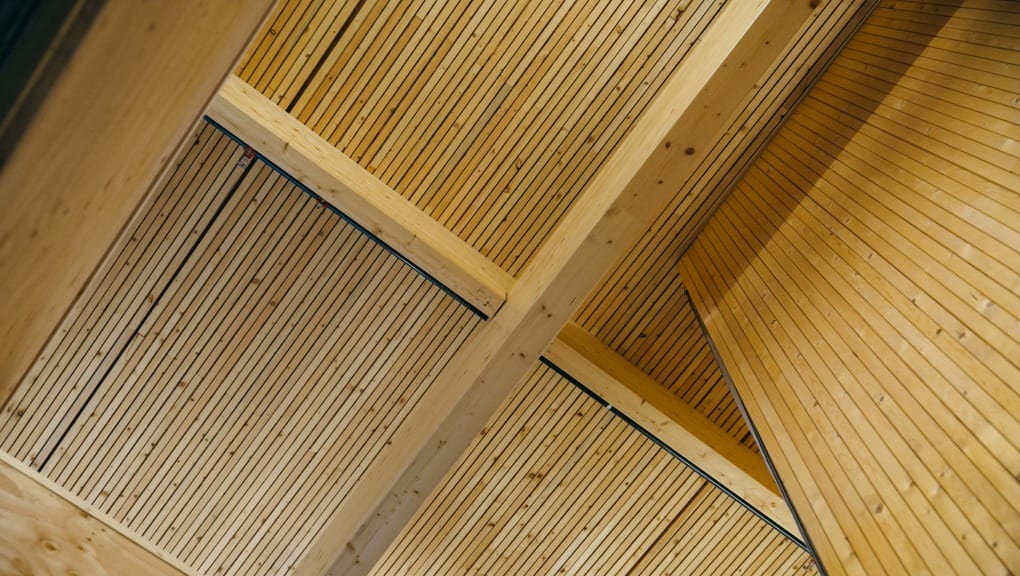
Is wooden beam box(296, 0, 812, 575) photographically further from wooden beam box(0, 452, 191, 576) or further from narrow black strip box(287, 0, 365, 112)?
wooden beam box(0, 452, 191, 576)

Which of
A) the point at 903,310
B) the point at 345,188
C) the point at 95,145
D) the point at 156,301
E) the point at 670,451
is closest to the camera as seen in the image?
the point at 95,145

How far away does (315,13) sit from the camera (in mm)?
4551

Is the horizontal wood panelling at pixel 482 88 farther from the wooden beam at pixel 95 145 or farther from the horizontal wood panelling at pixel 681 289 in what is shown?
the wooden beam at pixel 95 145

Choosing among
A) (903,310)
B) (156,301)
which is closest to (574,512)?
(156,301)

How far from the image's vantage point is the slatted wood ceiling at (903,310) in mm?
1980

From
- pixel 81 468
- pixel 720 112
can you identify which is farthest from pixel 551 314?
pixel 81 468

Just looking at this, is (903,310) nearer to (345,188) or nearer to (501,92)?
(345,188)

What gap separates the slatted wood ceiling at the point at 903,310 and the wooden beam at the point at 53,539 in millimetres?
1800

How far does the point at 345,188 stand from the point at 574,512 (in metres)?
3.05

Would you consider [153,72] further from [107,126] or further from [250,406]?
[250,406]

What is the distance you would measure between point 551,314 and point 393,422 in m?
2.39

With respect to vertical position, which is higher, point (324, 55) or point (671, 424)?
point (324, 55)

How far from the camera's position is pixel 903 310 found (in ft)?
8.18

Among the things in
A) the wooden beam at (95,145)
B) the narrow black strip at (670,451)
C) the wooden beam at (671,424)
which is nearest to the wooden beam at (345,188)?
the wooden beam at (671,424)
